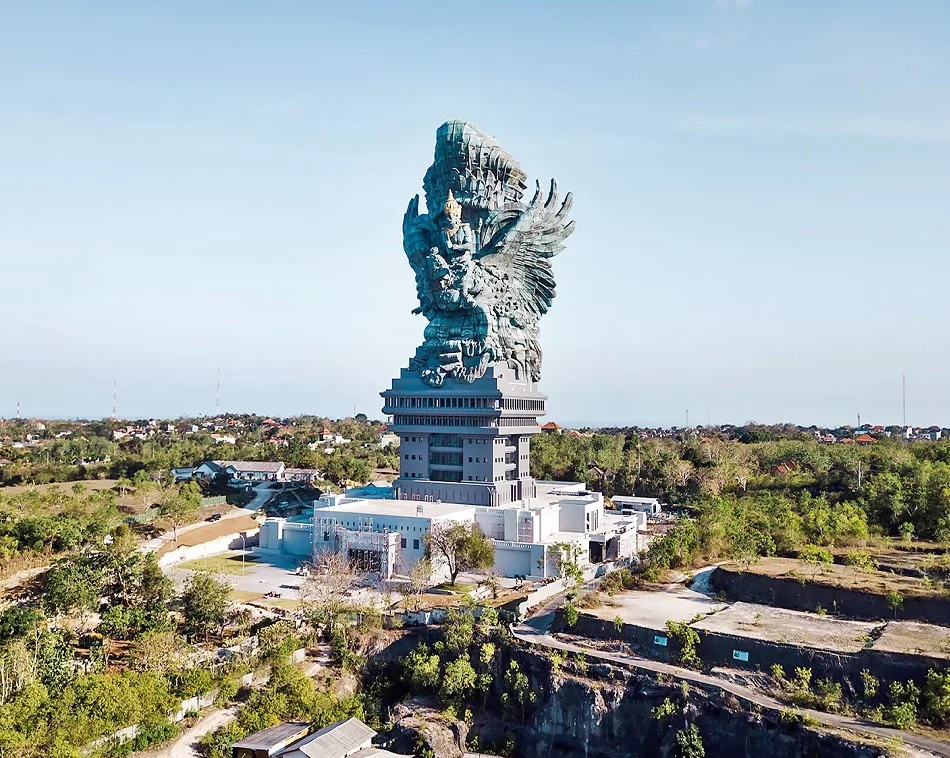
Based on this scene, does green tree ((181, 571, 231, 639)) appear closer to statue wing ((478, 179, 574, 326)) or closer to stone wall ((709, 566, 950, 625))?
stone wall ((709, 566, 950, 625))

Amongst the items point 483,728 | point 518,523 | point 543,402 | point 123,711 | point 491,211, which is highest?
point 491,211

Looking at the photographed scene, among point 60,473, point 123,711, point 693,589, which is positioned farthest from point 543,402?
point 60,473

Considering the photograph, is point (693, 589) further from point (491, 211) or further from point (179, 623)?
point (491, 211)

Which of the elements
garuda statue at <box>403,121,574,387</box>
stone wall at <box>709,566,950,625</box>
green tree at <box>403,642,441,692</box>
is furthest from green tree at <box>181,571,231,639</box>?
stone wall at <box>709,566,950,625</box>

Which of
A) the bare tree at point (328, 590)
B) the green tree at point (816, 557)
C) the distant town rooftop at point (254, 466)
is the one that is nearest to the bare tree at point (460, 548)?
the bare tree at point (328, 590)

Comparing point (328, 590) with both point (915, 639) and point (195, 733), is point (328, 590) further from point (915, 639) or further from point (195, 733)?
point (915, 639)

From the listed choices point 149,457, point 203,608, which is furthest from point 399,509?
point 149,457
